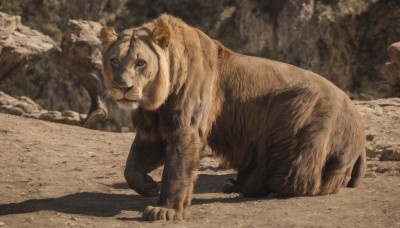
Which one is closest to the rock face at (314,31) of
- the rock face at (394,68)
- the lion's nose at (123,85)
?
the rock face at (394,68)

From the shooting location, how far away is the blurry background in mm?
32406

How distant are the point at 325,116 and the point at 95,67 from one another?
38.3 ft

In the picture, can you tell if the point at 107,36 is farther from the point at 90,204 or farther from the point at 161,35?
the point at 90,204

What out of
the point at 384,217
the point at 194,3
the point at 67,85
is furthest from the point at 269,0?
the point at 384,217

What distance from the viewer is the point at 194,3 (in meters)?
53.6

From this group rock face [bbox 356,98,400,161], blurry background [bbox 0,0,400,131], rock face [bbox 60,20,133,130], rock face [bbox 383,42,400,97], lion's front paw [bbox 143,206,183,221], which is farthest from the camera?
blurry background [bbox 0,0,400,131]

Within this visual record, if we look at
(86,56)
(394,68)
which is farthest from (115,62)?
(86,56)

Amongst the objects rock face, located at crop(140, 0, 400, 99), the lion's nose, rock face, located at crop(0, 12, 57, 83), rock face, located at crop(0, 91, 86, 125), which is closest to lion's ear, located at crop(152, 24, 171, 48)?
the lion's nose

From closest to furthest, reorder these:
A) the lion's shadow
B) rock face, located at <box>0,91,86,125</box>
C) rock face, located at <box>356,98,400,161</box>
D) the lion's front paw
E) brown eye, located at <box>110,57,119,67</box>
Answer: the lion's front paw, brown eye, located at <box>110,57,119,67</box>, the lion's shadow, rock face, located at <box>356,98,400,161</box>, rock face, located at <box>0,91,86,125</box>

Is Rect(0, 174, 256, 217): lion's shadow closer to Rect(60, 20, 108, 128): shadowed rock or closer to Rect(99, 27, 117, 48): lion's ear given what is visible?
Rect(99, 27, 117, 48): lion's ear

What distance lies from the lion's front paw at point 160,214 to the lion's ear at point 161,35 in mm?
1556

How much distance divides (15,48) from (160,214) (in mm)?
10863

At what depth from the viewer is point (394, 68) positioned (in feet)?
48.4

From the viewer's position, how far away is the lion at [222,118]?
7027 millimetres
